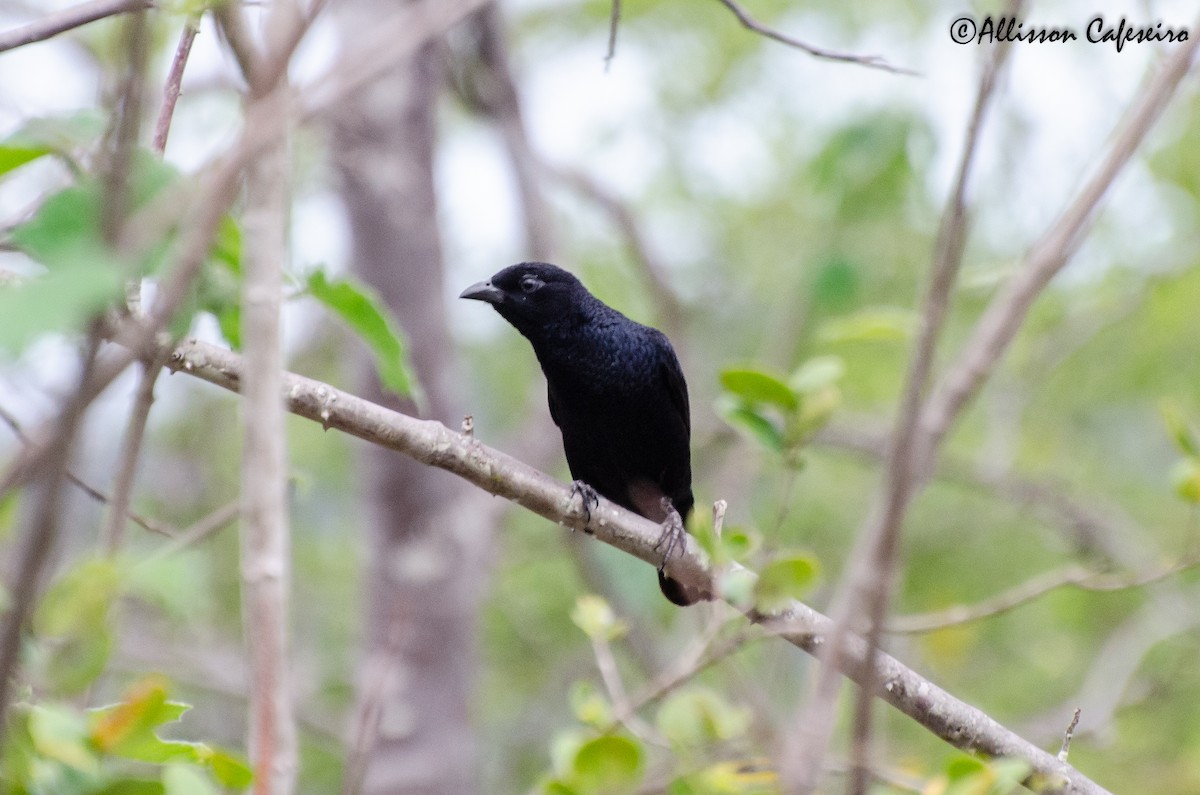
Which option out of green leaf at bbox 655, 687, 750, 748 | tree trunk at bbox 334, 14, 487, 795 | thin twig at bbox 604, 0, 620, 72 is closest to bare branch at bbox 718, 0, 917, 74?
thin twig at bbox 604, 0, 620, 72

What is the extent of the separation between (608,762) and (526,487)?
83cm

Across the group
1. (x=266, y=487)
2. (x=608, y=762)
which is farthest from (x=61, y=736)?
(x=608, y=762)

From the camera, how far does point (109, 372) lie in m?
1.06

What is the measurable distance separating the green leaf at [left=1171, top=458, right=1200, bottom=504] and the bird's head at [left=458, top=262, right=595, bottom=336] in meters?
2.15

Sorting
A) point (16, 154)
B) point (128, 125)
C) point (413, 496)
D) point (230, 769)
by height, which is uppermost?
point (413, 496)

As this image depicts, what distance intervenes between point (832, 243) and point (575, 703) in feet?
14.9

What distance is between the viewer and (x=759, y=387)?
280cm

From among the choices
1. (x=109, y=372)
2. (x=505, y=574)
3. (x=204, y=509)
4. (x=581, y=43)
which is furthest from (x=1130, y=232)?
(x=109, y=372)

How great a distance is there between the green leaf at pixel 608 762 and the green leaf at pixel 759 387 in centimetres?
90

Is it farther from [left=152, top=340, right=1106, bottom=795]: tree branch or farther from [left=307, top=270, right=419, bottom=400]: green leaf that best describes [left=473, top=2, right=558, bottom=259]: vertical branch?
[left=307, top=270, right=419, bottom=400]: green leaf

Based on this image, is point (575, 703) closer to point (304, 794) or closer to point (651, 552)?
point (651, 552)

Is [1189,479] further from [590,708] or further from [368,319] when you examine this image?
[368,319]

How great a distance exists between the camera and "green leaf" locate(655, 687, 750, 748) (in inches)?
119

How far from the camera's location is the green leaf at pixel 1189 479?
11.1 ft
